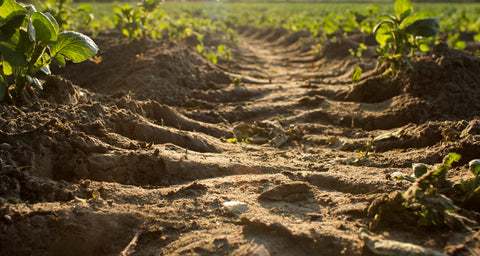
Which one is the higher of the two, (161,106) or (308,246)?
(161,106)

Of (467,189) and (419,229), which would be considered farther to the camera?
(467,189)

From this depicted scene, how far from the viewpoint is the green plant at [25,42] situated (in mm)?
2104

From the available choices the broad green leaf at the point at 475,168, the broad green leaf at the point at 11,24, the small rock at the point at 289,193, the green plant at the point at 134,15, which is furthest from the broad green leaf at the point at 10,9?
the green plant at the point at 134,15

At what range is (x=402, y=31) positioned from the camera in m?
4.08

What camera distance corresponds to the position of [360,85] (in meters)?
4.30

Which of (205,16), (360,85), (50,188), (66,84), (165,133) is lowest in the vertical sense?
(50,188)

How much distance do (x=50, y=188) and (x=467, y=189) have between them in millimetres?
2116

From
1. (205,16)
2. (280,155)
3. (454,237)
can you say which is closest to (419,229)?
(454,237)

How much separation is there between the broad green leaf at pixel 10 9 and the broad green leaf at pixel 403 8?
3748mm

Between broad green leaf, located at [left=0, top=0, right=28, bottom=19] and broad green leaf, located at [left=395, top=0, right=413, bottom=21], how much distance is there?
12.3 ft

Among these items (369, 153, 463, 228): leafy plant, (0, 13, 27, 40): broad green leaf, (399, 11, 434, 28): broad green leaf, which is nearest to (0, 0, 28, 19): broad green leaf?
(0, 13, 27, 40): broad green leaf

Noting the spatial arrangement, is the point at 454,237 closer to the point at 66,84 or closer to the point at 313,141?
the point at 313,141

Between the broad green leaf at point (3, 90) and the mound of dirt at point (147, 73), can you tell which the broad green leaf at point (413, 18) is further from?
the broad green leaf at point (3, 90)

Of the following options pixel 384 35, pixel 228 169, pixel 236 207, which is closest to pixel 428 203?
pixel 236 207
